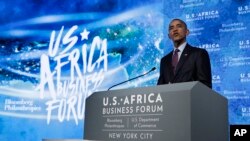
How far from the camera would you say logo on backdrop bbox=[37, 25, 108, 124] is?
395 centimetres

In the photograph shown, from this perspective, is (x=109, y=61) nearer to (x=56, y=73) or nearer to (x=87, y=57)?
(x=87, y=57)

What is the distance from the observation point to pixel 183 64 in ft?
8.05

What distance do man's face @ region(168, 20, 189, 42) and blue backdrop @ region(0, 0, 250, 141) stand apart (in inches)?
31.4

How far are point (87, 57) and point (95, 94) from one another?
2.50 metres

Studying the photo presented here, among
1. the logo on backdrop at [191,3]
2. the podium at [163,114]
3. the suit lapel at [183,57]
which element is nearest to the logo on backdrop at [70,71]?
the logo on backdrop at [191,3]

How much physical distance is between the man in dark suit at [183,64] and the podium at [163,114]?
3.12ft

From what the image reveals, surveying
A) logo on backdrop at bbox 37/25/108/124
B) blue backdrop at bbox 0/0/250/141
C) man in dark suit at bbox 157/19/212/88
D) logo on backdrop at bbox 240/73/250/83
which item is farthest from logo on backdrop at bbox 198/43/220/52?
logo on backdrop at bbox 37/25/108/124

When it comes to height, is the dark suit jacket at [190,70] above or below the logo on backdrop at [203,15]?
below

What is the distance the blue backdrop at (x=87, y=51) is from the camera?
3.24m

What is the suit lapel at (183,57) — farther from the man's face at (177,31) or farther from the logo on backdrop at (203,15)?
the logo on backdrop at (203,15)

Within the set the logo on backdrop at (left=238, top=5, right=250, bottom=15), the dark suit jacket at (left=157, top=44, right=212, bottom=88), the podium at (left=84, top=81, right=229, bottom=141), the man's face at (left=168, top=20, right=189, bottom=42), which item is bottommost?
the podium at (left=84, top=81, right=229, bottom=141)

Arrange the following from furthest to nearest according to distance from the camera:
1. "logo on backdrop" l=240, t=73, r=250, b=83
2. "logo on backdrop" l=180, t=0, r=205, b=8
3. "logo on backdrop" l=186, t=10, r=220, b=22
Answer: "logo on backdrop" l=180, t=0, r=205, b=8 < "logo on backdrop" l=186, t=10, r=220, b=22 < "logo on backdrop" l=240, t=73, r=250, b=83

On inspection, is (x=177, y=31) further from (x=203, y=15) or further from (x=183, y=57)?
(x=203, y=15)

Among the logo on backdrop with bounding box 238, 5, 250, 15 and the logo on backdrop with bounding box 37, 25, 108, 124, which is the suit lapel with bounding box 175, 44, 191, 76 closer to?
the logo on backdrop with bounding box 238, 5, 250, 15
